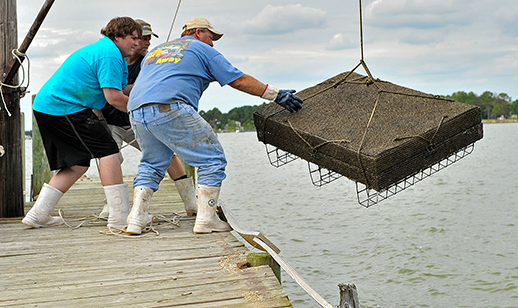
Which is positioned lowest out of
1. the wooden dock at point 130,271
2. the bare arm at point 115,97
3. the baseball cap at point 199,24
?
the wooden dock at point 130,271

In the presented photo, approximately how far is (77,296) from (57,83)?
1985 mm

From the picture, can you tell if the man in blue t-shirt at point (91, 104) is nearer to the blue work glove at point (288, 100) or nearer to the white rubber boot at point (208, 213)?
the white rubber boot at point (208, 213)

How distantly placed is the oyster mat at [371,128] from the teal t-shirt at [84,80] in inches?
46.2

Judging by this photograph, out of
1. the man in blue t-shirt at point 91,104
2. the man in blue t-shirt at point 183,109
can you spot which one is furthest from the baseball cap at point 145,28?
the man in blue t-shirt at point 183,109

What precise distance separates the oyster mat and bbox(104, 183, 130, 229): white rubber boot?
3.94ft

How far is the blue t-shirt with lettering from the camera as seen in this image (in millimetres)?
3691

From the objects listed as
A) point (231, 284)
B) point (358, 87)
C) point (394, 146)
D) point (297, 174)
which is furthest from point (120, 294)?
point (297, 174)

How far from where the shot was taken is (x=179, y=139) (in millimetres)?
3764

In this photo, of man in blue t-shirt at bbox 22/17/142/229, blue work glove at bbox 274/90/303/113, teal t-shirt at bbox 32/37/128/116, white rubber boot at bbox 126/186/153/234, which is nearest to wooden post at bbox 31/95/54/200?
man in blue t-shirt at bbox 22/17/142/229

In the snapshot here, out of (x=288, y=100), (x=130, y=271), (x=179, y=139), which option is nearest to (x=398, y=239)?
(x=288, y=100)

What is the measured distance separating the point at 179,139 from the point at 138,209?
2.18 feet

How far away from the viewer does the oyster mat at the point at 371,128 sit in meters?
3.30

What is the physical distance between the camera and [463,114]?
361cm

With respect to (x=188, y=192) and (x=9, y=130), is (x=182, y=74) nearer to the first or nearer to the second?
(x=188, y=192)
